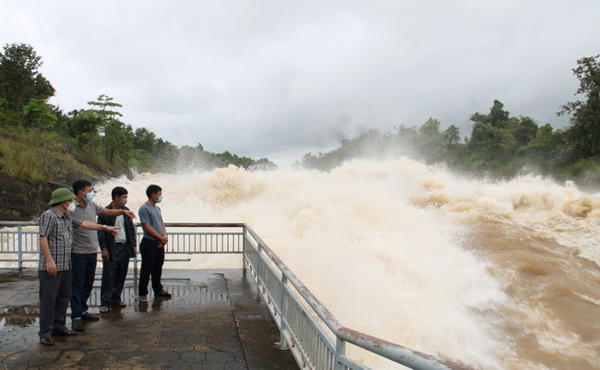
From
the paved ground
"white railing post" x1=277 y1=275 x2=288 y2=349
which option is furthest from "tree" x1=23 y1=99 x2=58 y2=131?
"white railing post" x1=277 y1=275 x2=288 y2=349

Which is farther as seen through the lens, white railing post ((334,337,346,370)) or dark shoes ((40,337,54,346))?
dark shoes ((40,337,54,346))

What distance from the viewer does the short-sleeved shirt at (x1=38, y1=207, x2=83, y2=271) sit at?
14.0ft

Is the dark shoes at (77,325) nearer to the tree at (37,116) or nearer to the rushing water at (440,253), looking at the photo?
the rushing water at (440,253)

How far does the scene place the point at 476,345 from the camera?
25.9 ft

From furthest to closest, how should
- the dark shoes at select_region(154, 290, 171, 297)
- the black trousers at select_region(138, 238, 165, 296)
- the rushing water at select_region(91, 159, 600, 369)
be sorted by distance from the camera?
the rushing water at select_region(91, 159, 600, 369), the dark shoes at select_region(154, 290, 171, 297), the black trousers at select_region(138, 238, 165, 296)

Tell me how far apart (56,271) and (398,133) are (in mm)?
78975

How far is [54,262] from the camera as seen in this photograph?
4312mm

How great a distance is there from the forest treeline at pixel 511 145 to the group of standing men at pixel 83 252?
2985 cm

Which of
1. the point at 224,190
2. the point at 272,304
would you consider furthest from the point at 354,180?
the point at 272,304

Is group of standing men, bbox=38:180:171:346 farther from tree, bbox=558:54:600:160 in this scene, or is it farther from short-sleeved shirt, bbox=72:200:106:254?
tree, bbox=558:54:600:160

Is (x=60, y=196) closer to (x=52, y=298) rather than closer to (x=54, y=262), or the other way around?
Result: (x=54, y=262)

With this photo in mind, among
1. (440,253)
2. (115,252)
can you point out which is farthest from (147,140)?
(115,252)

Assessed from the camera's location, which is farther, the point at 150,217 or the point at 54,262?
the point at 150,217

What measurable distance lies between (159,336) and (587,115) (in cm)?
3887
